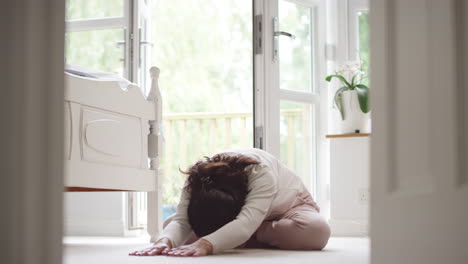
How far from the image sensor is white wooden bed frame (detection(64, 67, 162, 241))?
212cm

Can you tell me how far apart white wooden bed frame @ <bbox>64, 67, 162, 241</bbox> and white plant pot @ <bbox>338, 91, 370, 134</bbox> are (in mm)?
1061

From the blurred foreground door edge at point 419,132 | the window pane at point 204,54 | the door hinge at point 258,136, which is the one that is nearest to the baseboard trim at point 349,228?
the door hinge at point 258,136

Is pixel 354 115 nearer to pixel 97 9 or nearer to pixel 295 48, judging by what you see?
pixel 295 48

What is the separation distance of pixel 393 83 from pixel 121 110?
168 cm

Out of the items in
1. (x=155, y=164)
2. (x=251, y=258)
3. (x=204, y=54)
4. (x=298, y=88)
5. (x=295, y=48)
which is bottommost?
(x=251, y=258)

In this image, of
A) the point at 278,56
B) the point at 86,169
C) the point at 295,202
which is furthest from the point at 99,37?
the point at 295,202

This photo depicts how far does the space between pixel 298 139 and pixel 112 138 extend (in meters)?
1.24

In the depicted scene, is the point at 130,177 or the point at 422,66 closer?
the point at 422,66

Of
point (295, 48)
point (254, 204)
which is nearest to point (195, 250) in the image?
point (254, 204)

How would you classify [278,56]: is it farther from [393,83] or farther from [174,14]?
[174,14]

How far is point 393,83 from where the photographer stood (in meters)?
0.85

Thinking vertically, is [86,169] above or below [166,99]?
below

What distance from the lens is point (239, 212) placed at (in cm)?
Result: 180

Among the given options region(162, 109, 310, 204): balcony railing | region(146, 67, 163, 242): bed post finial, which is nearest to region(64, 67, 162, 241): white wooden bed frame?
region(146, 67, 163, 242): bed post finial
